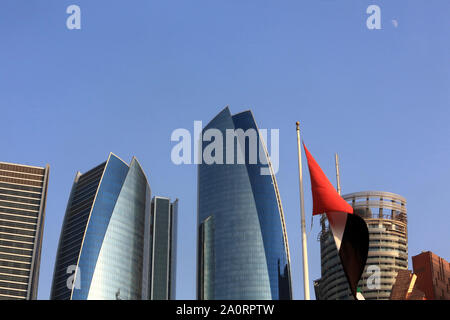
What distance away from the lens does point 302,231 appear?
3027 centimetres

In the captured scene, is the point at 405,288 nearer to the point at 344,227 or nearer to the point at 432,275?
the point at 432,275

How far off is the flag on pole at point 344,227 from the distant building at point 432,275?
311 feet

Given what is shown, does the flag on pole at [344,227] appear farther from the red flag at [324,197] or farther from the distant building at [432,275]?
the distant building at [432,275]

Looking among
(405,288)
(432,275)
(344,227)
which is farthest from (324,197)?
(432,275)

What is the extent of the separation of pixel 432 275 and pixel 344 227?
9787cm

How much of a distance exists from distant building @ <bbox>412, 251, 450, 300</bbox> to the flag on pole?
94.8 metres

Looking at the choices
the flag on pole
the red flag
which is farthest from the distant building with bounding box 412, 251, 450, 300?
the flag on pole

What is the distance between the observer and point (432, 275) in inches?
4754

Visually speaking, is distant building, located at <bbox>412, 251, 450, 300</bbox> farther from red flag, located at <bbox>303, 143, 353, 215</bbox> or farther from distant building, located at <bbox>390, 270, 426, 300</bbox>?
red flag, located at <bbox>303, 143, 353, 215</bbox>

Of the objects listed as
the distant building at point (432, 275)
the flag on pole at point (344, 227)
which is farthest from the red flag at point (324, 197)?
the distant building at point (432, 275)

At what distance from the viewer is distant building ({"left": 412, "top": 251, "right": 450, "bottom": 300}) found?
120250mm

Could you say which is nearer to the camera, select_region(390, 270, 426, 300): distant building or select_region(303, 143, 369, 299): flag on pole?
select_region(303, 143, 369, 299): flag on pole
